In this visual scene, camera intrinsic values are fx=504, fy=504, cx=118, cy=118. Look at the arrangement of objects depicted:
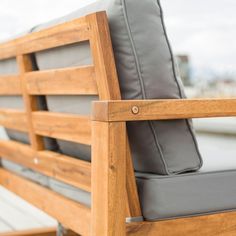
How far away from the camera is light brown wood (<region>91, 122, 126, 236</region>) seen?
0.99 meters

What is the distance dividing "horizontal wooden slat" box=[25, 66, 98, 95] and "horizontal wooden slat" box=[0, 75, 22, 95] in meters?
0.09

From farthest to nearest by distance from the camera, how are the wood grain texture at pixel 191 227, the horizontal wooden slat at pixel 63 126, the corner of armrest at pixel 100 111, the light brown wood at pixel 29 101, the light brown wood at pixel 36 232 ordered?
the light brown wood at pixel 36 232 < the light brown wood at pixel 29 101 < the horizontal wooden slat at pixel 63 126 < the wood grain texture at pixel 191 227 < the corner of armrest at pixel 100 111

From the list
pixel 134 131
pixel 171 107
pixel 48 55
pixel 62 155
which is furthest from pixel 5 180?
pixel 171 107

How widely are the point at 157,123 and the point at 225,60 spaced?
9.22 ft

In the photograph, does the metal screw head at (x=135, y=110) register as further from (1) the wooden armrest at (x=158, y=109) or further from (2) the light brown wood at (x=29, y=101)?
(2) the light brown wood at (x=29, y=101)

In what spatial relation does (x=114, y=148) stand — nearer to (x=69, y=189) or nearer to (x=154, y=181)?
(x=154, y=181)

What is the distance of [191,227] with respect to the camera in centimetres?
113

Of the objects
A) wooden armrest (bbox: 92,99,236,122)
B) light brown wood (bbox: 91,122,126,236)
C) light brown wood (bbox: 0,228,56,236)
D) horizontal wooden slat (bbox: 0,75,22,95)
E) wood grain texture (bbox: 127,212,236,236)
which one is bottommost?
light brown wood (bbox: 0,228,56,236)

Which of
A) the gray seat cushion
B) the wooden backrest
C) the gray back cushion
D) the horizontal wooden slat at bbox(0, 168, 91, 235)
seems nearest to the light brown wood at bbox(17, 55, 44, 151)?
the wooden backrest

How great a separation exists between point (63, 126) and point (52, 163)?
0.15m

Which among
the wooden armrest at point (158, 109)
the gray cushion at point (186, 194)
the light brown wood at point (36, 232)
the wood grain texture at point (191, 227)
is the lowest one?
the light brown wood at point (36, 232)

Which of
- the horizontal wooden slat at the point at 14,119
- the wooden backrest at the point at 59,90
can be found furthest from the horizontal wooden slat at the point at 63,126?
the horizontal wooden slat at the point at 14,119

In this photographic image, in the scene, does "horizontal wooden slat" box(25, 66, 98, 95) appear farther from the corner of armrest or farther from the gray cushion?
the gray cushion

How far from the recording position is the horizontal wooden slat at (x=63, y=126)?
125 cm
